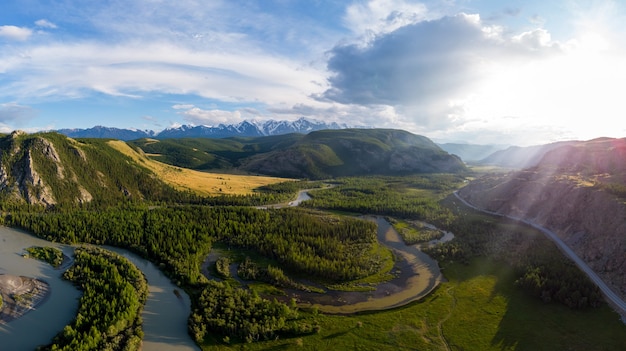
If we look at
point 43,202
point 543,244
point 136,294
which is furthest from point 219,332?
point 43,202

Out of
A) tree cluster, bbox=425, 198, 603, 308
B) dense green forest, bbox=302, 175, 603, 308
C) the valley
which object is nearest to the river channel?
the valley

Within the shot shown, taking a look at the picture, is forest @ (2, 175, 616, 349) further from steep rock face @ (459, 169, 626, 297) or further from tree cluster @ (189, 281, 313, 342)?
steep rock face @ (459, 169, 626, 297)

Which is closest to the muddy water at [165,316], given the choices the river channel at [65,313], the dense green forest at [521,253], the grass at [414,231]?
the river channel at [65,313]

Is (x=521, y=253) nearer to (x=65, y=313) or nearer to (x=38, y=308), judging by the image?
(x=65, y=313)

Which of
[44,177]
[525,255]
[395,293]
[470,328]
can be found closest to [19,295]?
[395,293]

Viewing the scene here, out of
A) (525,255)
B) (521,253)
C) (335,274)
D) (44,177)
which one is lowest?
(335,274)

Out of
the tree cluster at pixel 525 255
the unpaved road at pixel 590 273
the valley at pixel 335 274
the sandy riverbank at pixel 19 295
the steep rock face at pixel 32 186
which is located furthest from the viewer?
the steep rock face at pixel 32 186

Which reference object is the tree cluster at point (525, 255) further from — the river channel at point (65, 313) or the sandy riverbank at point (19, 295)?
the sandy riverbank at point (19, 295)
